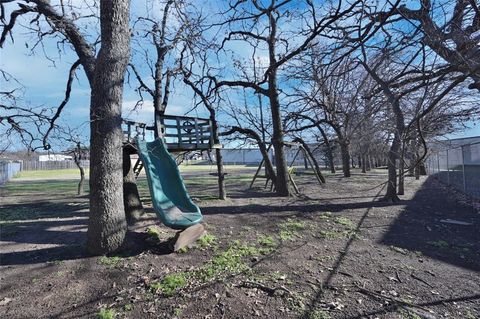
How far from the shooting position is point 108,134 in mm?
4762

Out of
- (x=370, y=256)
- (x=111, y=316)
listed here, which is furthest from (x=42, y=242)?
(x=370, y=256)

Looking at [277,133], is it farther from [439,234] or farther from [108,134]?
[108,134]

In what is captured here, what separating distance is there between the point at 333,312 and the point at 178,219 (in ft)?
9.00

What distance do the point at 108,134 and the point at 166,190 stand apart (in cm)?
190

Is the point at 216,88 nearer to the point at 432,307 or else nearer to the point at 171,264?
the point at 171,264

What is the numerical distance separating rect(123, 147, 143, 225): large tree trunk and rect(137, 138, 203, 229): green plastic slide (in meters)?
0.73

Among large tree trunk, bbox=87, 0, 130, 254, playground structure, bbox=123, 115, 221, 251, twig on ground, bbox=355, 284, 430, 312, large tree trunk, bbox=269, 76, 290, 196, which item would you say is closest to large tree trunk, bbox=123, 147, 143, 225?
playground structure, bbox=123, 115, 221, 251

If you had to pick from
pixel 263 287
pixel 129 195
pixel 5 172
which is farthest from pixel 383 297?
pixel 5 172

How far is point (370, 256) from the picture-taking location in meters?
4.86

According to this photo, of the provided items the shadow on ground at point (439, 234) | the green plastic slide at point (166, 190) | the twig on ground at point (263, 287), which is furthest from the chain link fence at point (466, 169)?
the twig on ground at point (263, 287)

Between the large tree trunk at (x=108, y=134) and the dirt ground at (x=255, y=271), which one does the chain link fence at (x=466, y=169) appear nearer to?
the dirt ground at (x=255, y=271)

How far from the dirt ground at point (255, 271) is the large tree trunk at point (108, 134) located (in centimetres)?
38

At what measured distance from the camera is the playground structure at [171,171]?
5.03 m

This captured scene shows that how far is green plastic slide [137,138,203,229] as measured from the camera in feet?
16.5
